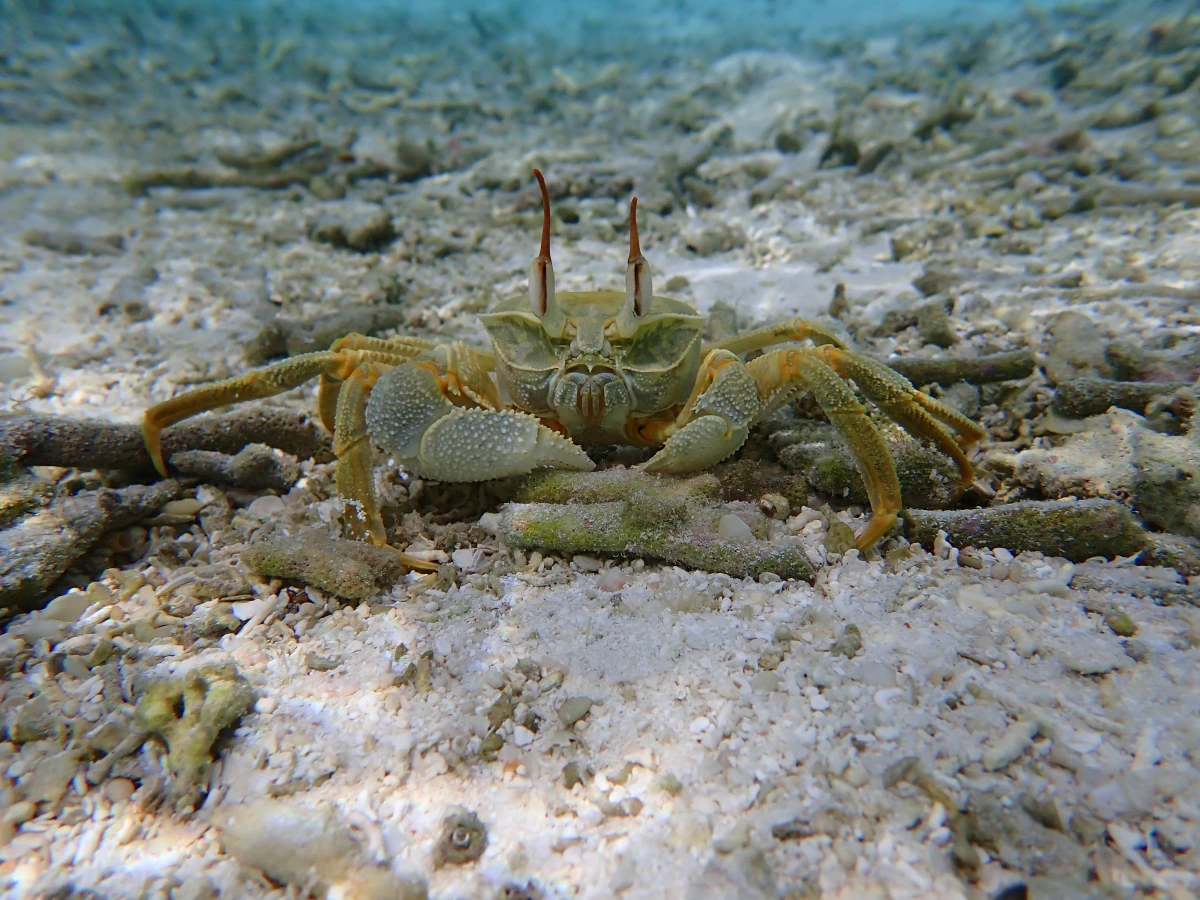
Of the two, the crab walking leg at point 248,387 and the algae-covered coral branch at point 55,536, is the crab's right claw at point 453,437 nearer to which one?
the crab walking leg at point 248,387

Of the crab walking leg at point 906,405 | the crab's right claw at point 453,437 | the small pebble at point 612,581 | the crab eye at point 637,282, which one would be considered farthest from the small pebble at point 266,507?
the crab walking leg at point 906,405

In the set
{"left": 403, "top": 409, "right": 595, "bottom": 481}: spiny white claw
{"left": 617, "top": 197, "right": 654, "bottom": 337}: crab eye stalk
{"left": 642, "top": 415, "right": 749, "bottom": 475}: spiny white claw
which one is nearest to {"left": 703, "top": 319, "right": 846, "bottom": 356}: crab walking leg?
{"left": 617, "top": 197, "right": 654, "bottom": 337}: crab eye stalk

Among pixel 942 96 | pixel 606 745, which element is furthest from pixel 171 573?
pixel 942 96

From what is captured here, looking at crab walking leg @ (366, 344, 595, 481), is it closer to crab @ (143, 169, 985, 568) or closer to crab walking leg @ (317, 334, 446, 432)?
crab @ (143, 169, 985, 568)

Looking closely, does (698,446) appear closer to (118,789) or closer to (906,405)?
(906,405)

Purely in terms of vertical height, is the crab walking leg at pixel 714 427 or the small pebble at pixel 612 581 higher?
the crab walking leg at pixel 714 427

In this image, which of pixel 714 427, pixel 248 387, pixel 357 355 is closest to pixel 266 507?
pixel 248 387
